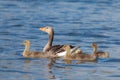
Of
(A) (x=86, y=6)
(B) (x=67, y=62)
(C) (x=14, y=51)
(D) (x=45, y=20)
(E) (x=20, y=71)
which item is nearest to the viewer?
(E) (x=20, y=71)

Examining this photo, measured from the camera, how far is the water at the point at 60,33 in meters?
17.9

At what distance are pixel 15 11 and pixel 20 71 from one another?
15.4 meters

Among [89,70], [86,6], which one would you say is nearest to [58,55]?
[89,70]

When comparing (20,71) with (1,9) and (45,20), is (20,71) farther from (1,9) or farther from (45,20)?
(1,9)

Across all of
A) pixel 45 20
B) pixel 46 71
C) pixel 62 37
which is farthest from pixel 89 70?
pixel 45 20

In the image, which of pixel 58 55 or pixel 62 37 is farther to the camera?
pixel 62 37

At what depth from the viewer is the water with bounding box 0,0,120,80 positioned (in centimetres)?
1791

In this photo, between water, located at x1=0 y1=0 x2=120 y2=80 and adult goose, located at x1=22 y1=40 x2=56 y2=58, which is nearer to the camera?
water, located at x1=0 y1=0 x2=120 y2=80

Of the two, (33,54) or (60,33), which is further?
(60,33)

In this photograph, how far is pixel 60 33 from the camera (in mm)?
25781

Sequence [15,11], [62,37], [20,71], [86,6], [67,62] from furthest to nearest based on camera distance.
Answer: [86,6] → [15,11] → [62,37] → [67,62] → [20,71]

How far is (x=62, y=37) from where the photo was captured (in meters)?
24.8

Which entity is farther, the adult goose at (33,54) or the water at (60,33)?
the adult goose at (33,54)

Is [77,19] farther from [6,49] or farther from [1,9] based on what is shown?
[6,49]
